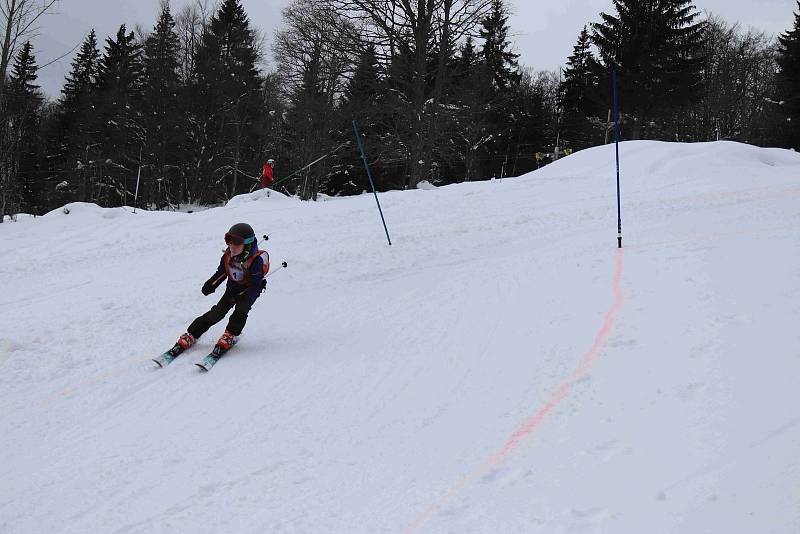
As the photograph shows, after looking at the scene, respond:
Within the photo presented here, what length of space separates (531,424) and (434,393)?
3.34 ft

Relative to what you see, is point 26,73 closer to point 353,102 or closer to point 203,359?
point 353,102

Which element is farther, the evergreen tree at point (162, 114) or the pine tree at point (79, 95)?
the pine tree at point (79, 95)

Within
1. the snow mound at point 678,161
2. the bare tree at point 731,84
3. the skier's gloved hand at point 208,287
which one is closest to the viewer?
the skier's gloved hand at point 208,287

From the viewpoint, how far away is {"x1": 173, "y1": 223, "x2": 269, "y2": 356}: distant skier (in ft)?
21.0

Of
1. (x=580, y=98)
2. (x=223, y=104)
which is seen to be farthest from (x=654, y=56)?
(x=223, y=104)

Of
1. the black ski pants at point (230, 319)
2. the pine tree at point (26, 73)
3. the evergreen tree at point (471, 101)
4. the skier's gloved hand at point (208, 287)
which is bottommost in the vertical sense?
the black ski pants at point (230, 319)

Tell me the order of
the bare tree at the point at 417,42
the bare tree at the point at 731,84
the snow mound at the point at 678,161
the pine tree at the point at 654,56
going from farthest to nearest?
1. the bare tree at the point at 731,84
2. the pine tree at the point at 654,56
3. the bare tree at the point at 417,42
4. the snow mound at the point at 678,161

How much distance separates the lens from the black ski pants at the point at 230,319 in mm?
6441

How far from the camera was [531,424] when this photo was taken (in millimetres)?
4398

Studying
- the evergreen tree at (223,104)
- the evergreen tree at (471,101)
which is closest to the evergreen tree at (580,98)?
the evergreen tree at (471,101)

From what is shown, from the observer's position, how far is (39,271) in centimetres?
1120

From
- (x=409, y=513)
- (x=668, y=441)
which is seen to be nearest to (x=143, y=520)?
(x=409, y=513)

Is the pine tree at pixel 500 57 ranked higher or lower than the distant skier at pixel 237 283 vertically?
higher

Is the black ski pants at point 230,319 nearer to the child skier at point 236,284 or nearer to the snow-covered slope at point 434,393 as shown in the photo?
the child skier at point 236,284
